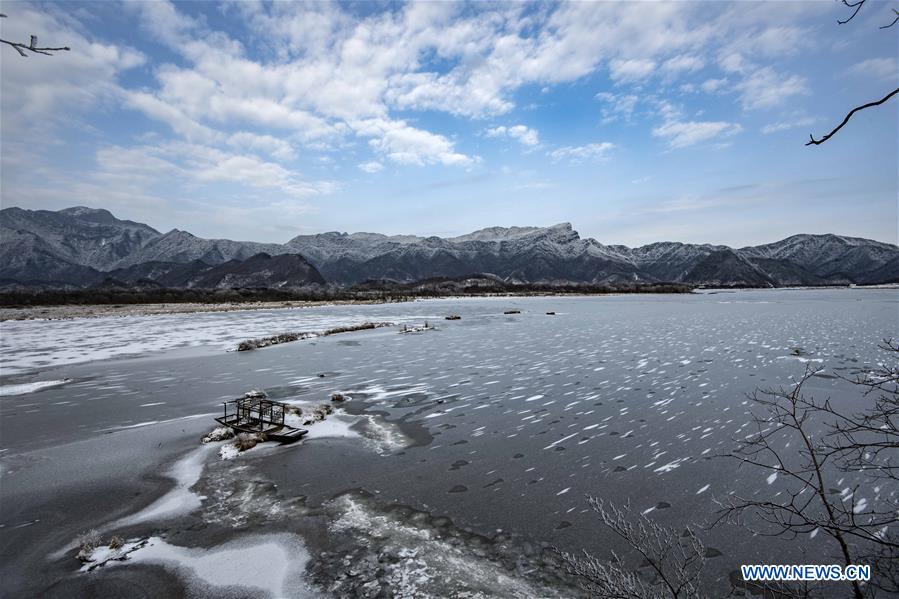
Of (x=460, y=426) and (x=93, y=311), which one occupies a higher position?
(x=93, y=311)

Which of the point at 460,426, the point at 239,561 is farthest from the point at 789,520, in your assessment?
the point at 239,561

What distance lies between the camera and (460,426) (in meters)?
14.4

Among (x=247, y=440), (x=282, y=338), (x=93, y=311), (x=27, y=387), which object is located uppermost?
(x=93, y=311)

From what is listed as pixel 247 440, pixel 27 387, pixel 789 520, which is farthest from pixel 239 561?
pixel 27 387

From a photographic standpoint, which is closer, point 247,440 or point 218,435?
point 247,440

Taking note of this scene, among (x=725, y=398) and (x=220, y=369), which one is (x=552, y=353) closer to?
(x=725, y=398)

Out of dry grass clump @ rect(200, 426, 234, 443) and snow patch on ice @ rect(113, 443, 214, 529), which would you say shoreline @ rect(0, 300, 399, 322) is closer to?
dry grass clump @ rect(200, 426, 234, 443)

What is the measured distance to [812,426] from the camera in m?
13.5

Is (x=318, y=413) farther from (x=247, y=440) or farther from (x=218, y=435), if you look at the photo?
(x=218, y=435)

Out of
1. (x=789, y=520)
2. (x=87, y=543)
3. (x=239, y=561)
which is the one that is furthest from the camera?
(x=789, y=520)

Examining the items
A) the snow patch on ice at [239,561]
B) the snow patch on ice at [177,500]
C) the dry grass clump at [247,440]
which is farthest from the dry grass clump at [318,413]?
the snow patch on ice at [239,561]

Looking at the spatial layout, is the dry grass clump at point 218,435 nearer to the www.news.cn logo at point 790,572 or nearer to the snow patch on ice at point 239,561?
the snow patch on ice at point 239,561

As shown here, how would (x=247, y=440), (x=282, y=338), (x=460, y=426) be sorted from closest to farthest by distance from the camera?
1. (x=247, y=440)
2. (x=460, y=426)
3. (x=282, y=338)

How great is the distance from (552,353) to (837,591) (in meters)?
21.9
